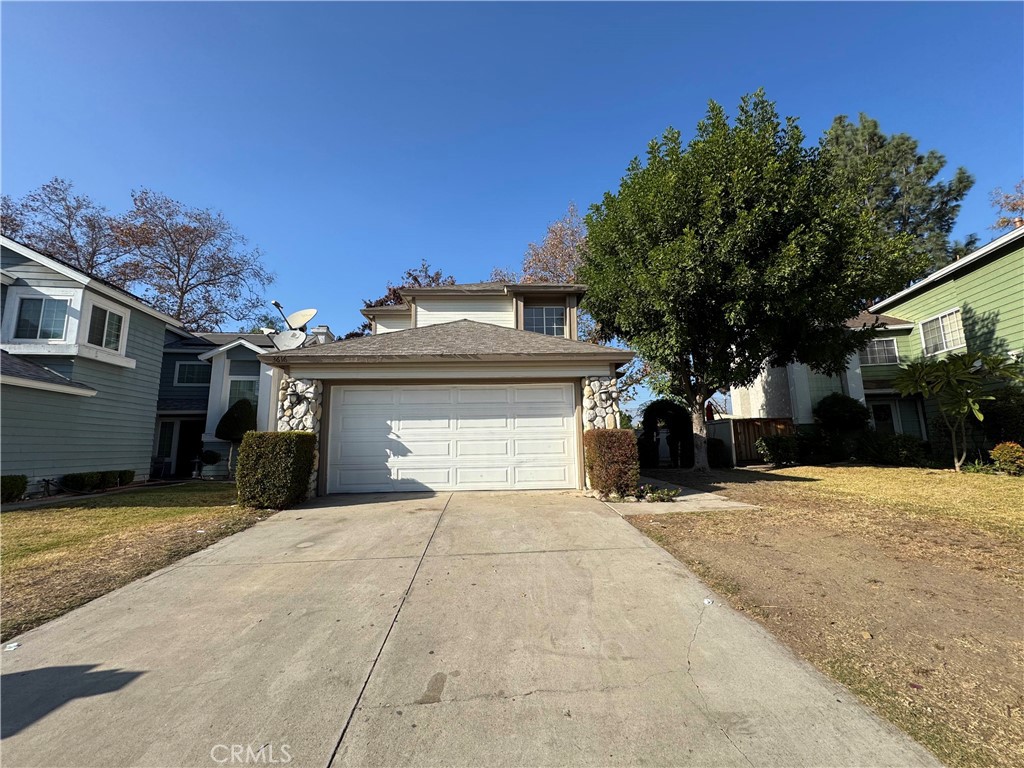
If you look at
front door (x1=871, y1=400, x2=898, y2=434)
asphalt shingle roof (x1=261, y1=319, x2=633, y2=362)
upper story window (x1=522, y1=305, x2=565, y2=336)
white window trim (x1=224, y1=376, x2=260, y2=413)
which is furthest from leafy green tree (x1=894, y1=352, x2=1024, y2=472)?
white window trim (x1=224, y1=376, x2=260, y2=413)

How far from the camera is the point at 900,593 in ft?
11.1

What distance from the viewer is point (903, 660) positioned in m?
2.47

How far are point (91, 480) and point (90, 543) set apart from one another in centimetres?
696

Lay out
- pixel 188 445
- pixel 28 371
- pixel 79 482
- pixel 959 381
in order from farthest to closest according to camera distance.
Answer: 1. pixel 188 445
2. pixel 959 381
3. pixel 79 482
4. pixel 28 371

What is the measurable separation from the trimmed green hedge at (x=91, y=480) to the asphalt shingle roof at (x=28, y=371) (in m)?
2.19

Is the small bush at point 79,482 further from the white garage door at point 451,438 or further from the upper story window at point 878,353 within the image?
the upper story window at point 878,353

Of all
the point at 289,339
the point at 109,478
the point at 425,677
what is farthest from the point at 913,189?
Answer: the point at 109,478

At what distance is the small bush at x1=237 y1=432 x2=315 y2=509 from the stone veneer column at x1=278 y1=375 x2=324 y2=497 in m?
0.88

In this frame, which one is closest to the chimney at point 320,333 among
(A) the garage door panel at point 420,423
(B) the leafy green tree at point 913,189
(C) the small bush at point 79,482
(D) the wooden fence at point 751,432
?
(C) the small bush at point 79,482

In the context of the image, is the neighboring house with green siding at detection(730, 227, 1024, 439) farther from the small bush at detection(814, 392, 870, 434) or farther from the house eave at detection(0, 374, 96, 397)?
the house eave at detection(0, 374, 96, 397)

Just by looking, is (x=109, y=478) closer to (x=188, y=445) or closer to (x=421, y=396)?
(x=188, y=445)

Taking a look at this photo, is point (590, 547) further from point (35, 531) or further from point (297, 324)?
point (297, 324)

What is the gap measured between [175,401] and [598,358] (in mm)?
16494

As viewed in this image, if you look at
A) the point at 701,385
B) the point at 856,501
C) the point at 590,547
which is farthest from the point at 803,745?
the point at 701,385
